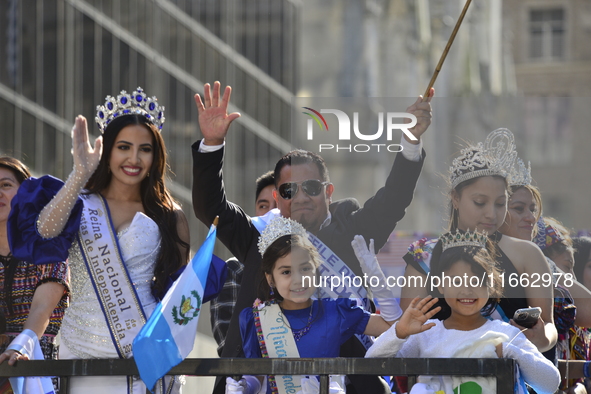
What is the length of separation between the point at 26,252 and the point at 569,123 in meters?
2.38

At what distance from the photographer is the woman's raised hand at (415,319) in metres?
4.25

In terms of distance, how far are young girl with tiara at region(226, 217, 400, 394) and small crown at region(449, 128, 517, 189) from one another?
507mm

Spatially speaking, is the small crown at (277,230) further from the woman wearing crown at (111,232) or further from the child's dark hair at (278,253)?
the woman wearing crown at (111,232)

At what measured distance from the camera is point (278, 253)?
4.87m

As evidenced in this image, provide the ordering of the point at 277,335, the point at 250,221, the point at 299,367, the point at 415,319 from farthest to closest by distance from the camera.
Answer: the point at 250,221, the point at 277,335, the point at 415,319, the point at 299,367

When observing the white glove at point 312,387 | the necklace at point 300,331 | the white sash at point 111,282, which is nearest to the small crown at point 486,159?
the necklace at point 300,331

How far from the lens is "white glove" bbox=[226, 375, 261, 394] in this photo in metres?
4.73

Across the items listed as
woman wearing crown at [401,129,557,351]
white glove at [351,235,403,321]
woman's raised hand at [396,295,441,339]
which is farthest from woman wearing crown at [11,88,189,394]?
woman wearing crown at [401,129,557,351]

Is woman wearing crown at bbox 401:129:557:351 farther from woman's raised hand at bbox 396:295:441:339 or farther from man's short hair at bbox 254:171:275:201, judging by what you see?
man's short hair at bbox 254:171:275:201

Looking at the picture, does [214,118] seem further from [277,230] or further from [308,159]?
[277,230]

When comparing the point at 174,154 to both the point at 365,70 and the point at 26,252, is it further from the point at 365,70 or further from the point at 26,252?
the point at 26,252

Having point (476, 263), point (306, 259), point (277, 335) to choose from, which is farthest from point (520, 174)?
point (277, 335)

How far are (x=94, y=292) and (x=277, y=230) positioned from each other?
0.84m

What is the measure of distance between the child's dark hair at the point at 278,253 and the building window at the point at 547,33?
155 ft
